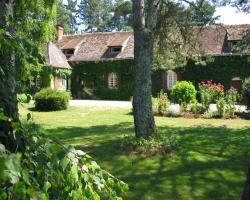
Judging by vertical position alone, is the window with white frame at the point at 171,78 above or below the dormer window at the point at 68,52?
below

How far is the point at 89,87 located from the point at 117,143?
2822 centimetres

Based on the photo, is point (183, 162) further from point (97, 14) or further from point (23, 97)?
point (97, 14)

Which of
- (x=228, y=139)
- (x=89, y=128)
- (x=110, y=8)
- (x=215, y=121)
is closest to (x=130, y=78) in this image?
(x=215, y=121)

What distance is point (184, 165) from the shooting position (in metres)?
9.32

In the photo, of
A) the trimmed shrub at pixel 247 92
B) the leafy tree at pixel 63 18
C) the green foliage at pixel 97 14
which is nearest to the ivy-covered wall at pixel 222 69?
the trimmed shrub at pixel 247 92

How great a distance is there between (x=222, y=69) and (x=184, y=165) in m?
26.5

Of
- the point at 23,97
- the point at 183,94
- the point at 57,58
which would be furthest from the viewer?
the point at 57,58

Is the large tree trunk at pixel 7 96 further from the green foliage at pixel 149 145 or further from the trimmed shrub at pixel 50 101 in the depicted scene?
the trimmed shrub at pixel 50 101

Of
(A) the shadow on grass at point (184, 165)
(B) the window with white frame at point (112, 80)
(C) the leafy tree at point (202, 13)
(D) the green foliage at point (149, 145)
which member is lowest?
(A) the shadow on grass at point (184, 165)

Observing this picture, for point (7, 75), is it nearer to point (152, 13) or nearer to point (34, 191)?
point (34, 191)

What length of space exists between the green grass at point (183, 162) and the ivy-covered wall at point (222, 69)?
18458mm

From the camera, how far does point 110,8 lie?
7706 cm

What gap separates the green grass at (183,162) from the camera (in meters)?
7.45

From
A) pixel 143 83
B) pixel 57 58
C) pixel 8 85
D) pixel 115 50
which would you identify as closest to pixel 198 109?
pixel 143 83
